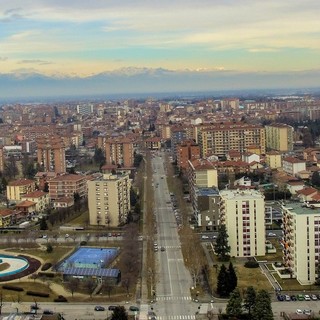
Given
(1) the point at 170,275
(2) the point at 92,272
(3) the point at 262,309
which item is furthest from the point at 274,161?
(3) the point at 262,309

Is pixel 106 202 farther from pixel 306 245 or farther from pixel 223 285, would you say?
pixel 306 245

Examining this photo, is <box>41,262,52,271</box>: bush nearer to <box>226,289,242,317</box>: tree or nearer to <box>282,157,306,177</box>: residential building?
<box>226,289,242,317</box>: tree

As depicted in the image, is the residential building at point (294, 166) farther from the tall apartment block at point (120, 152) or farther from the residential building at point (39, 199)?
the residential building at point (39, 199)

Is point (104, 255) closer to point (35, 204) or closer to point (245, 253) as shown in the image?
point (245, 253)

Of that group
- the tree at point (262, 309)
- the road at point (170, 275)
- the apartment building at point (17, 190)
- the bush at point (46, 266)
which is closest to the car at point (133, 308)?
the road at point (170, 275)

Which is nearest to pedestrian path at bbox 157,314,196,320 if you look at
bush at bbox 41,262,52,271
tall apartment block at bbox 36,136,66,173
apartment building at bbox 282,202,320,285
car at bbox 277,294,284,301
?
car at bbox 277,294,284,301

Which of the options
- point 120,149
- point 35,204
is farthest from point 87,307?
point 120,149
